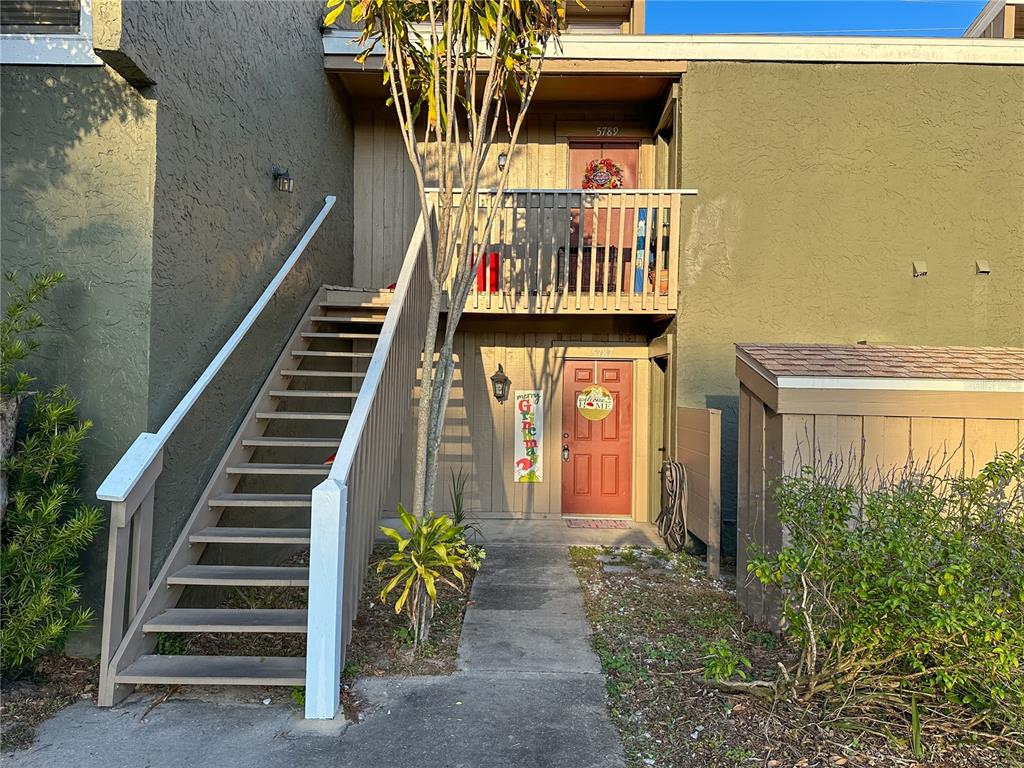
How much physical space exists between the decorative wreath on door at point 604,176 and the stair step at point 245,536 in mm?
5278

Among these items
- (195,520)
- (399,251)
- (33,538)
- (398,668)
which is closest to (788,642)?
(398,668)

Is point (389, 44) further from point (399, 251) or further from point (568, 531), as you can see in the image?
point (568, 531)

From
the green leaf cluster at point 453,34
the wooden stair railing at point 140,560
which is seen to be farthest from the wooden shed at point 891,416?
the wooden stair railing at point 140,560

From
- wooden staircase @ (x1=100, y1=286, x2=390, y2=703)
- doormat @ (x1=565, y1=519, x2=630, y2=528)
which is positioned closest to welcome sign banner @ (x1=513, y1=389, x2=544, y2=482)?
doormat @ (x1=565, y1=519, x2=630, y2=528)

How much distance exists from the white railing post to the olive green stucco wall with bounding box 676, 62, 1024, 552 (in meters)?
4.17

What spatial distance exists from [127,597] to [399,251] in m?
4.88

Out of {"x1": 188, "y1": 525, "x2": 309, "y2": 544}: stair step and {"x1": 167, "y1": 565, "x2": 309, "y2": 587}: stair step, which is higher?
{"x1": 188, "y1": 525, "x2": 309, "y2": 544}: stair step

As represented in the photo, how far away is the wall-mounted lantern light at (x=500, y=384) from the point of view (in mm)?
7035

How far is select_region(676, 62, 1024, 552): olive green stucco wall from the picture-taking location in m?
5.96

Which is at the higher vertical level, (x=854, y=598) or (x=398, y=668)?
(x=854, y=598)

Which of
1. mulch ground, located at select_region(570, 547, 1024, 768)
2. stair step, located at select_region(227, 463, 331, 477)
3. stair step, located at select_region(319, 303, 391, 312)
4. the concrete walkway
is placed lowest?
the concrete walkway

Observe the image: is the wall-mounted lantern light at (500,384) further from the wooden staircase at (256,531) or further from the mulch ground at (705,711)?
the mulch ground at (705,711)

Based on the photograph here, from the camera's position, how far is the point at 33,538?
295 centimetres

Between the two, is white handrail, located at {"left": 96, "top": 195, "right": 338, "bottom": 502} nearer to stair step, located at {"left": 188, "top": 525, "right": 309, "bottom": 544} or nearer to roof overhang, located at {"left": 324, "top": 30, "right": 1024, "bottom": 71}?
stair step, located at {"left": 188, "top": 525, "right": 309, "bottom": 544}
